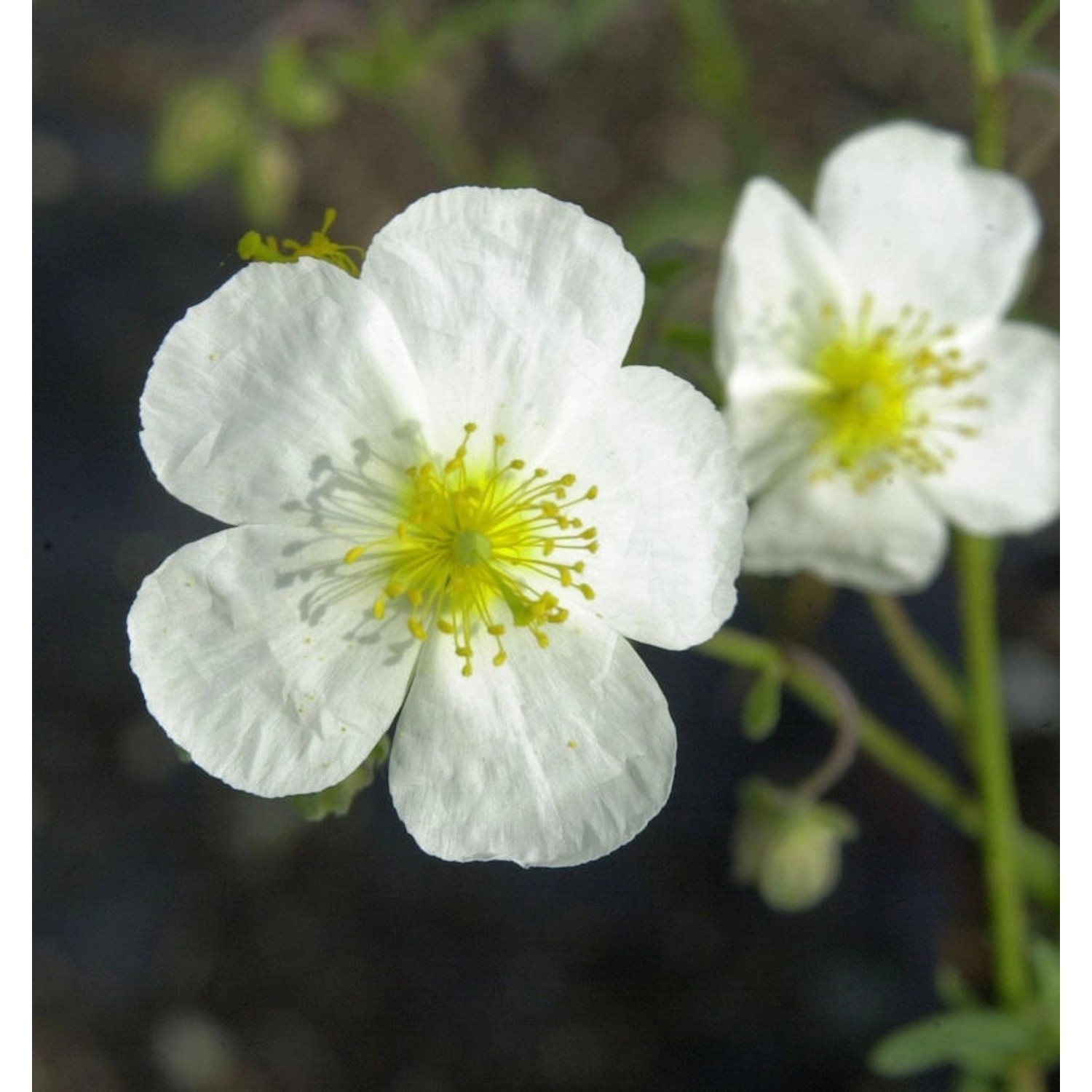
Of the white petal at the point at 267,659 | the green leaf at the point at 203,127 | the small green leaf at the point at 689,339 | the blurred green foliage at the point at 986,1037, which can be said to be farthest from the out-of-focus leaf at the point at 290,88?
the blurred green foliage at the point at 986,1037

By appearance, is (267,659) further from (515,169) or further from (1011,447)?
(515,169)

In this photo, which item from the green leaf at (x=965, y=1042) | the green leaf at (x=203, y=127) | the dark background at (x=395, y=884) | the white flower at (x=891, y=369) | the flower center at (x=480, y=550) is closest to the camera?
the flower center at (x=480, y=550)

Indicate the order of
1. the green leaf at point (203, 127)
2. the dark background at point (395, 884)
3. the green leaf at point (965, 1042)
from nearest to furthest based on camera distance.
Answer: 1. the green leaf at point (965, 1042)
2. the green leaf at point (203, 127)
3. the dark background at point (395, 884)

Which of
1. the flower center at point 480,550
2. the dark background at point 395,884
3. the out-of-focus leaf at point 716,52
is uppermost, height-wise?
the out-of-focus leaf at point 716,52

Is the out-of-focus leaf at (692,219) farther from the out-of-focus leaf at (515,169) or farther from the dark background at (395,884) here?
the out-of-focus leaf at (515,169)

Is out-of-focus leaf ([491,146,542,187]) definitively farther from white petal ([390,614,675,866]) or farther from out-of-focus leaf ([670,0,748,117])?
white petal ([390,614,675,866])

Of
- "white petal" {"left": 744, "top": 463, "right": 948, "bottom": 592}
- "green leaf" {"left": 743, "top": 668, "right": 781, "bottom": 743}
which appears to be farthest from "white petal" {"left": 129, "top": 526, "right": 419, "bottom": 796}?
"white petal" {"left": 744, "top": 463, "right": 948, "bottom": 592}
